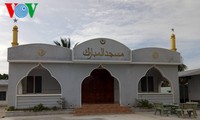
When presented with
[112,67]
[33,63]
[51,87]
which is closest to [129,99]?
[112,67]

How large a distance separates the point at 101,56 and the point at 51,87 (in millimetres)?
4649

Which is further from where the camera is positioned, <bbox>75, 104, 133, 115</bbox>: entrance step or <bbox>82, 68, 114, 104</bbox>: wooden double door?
<bbox>82, 68, 114, 104</bbox>: wooden double door

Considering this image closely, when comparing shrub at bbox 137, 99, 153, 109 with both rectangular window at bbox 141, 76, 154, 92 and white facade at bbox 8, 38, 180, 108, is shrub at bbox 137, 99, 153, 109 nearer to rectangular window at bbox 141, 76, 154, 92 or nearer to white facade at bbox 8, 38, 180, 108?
white facade at bbox 8, 38, 180, 108

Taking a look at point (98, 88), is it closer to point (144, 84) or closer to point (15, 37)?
point (144, 84)

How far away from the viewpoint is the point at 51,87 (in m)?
19.5

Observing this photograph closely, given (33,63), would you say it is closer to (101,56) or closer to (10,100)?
(10,100)

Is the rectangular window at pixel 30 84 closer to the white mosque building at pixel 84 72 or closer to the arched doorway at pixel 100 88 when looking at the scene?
the white mosque building at pixel 84 72

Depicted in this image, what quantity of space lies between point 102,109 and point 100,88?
2929mm

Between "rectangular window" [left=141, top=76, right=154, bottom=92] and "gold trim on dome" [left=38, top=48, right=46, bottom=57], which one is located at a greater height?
"gold trim on dome" [left=38, top=48, right=46, bottom=57]

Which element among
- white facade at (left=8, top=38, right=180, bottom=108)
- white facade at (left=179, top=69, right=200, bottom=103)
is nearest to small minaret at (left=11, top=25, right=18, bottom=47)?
white facade at (left=8, top=38, right=180, bottom=108)

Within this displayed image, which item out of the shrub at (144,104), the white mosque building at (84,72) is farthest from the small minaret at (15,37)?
the shrub at (144,104)

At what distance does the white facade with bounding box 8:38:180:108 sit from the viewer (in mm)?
17266

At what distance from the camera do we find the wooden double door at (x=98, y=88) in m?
20.1

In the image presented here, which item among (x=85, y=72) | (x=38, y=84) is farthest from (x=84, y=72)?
(x=38, y=84)
